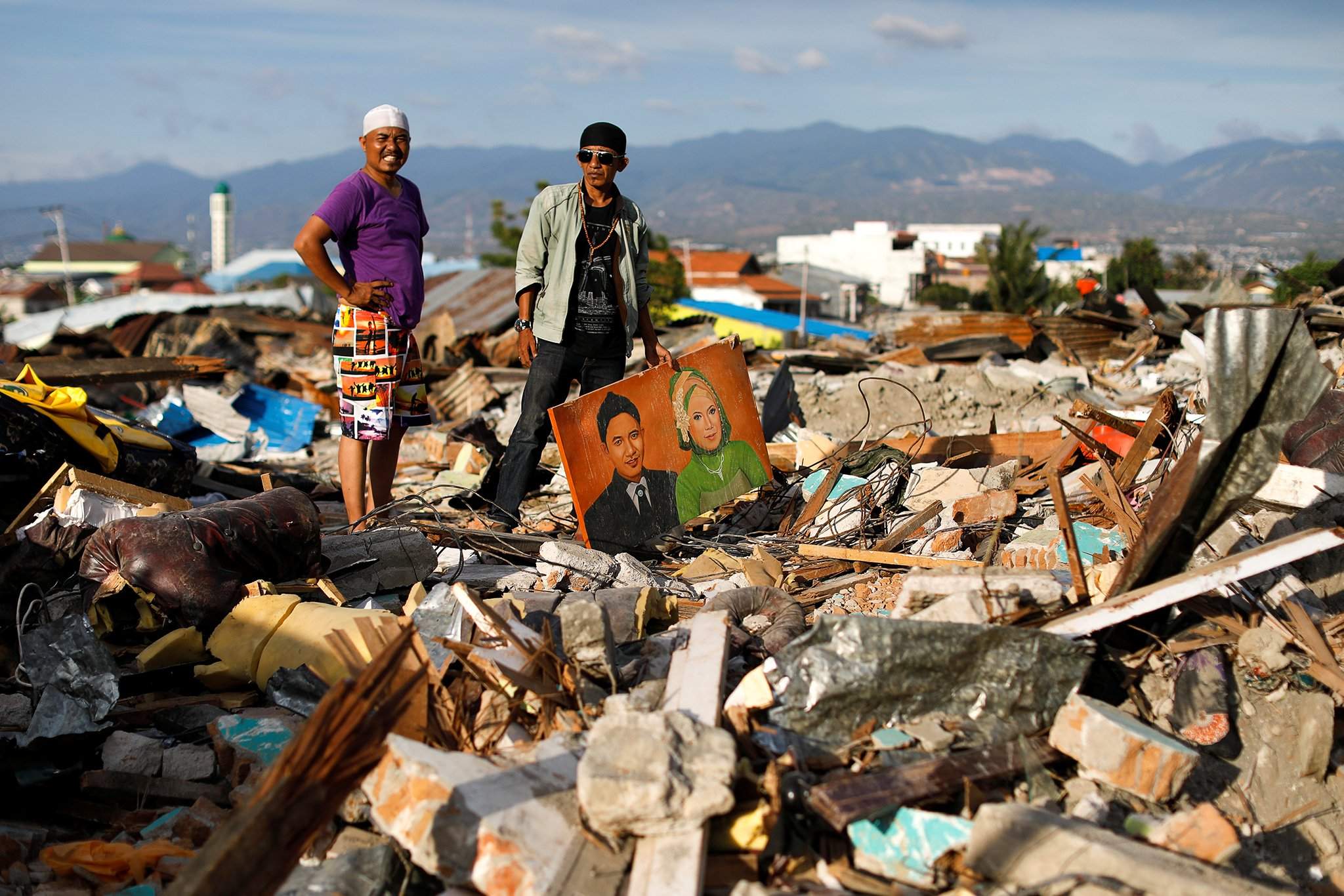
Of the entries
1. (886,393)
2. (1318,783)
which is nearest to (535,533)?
(1318,783)

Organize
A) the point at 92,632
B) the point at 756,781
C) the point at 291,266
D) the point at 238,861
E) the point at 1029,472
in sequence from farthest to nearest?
1. the point at 291,266
2. the point at 1029,472
3. the point at 92,632
4. the point at 756,781
5. the point at 238,861

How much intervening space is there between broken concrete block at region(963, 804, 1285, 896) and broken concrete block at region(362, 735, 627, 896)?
0.83m

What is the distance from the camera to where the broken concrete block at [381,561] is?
4129 mm

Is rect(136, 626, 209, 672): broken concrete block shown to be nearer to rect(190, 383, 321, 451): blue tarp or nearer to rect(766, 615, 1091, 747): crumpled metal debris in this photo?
rect(766, 615, 1091, 747): crumpled metal debris

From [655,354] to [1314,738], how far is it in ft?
10.6

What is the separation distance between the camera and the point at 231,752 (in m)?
2.99

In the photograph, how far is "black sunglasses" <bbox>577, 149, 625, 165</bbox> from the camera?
4.67 metres

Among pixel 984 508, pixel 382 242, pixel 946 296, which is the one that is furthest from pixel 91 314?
pixel 946 296

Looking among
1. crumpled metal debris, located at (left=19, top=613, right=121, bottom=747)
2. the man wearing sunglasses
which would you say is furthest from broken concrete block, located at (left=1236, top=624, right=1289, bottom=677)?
crumpled metal debris, located at (left=19, top=613, right=121, bottom=747)

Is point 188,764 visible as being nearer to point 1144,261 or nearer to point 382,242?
point 382,242

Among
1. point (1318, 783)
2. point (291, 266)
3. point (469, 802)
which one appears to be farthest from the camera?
point (291, 266)

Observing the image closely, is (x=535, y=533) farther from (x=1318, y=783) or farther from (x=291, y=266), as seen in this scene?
(x=291, y=266)

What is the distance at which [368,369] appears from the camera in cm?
470

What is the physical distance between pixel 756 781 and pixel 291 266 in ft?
447
